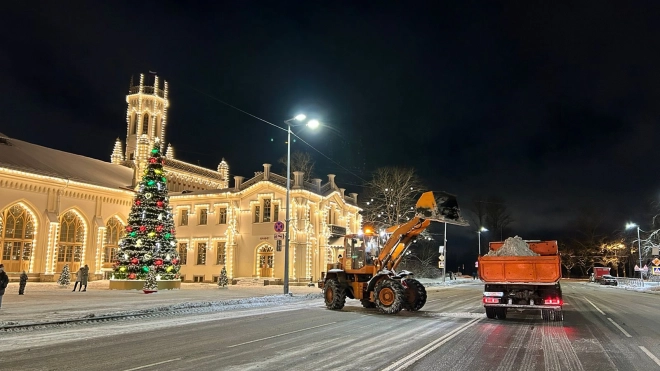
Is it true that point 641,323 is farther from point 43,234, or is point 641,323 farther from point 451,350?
point 43,234

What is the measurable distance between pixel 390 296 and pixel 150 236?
18221mm

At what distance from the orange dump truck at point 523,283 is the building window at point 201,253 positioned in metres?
33.6

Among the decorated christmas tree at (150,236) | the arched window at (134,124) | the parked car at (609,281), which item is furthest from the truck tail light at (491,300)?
the arched window at (134,124)

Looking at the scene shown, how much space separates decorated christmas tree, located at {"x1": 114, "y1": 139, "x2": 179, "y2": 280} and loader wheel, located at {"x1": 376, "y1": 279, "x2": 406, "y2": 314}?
17.3m

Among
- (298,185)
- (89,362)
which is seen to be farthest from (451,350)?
(298,185)

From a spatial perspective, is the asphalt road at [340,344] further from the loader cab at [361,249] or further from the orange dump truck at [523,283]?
the loader cab at [361,249]

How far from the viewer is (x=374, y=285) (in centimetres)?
1772

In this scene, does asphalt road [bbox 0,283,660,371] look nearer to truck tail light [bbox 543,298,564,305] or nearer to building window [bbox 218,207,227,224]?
truck tail light [bbox 543,298,564,305]

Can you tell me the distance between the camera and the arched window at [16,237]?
3562 cm

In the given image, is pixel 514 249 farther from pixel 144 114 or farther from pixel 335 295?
pixel 144 114

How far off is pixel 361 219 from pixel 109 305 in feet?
125

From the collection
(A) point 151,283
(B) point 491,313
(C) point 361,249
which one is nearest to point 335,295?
(C) point 361,249

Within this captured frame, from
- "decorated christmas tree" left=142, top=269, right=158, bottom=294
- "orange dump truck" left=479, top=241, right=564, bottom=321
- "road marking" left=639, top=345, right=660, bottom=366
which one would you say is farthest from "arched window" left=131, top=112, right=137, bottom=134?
"road marking" left=639, top=345, right=660, bottom=366

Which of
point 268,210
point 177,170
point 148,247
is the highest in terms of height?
point 177,170
